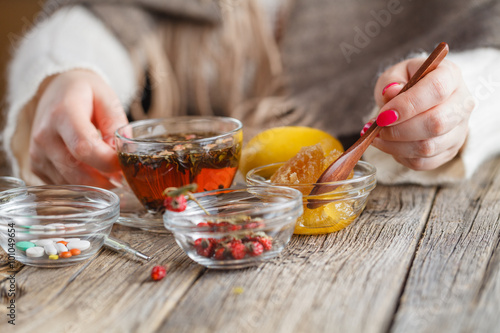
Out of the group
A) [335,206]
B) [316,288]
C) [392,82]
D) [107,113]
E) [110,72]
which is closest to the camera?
[316,288]

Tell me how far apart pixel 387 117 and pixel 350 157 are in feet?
0.27

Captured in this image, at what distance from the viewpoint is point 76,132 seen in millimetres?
870

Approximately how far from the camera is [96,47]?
1.30m

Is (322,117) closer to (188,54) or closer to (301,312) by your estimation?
(188,54)

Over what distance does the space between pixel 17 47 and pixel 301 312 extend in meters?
1.14

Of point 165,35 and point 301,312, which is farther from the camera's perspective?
point 165,35

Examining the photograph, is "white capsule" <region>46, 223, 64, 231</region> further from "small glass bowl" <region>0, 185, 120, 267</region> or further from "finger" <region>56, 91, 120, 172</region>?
"finger" <region>56, 91, 120, 172</region>

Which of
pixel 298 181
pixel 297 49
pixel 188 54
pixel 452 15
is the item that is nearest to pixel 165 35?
pixel 188 54

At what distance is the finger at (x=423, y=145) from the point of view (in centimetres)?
84

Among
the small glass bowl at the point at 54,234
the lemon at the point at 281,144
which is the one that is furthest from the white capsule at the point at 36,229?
the lemon at the point at 281,144

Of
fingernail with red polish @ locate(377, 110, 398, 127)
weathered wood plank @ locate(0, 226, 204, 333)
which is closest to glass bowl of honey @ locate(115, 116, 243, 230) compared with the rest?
weathered wood plank @ locate(0, 226, 204, 333)

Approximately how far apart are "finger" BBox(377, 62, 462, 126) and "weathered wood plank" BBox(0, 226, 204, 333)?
362 millimetres

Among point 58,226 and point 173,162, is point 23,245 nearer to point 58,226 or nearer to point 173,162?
point 58,226

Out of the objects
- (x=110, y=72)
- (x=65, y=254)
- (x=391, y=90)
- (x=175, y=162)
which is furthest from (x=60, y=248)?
(x=110, y=72)
